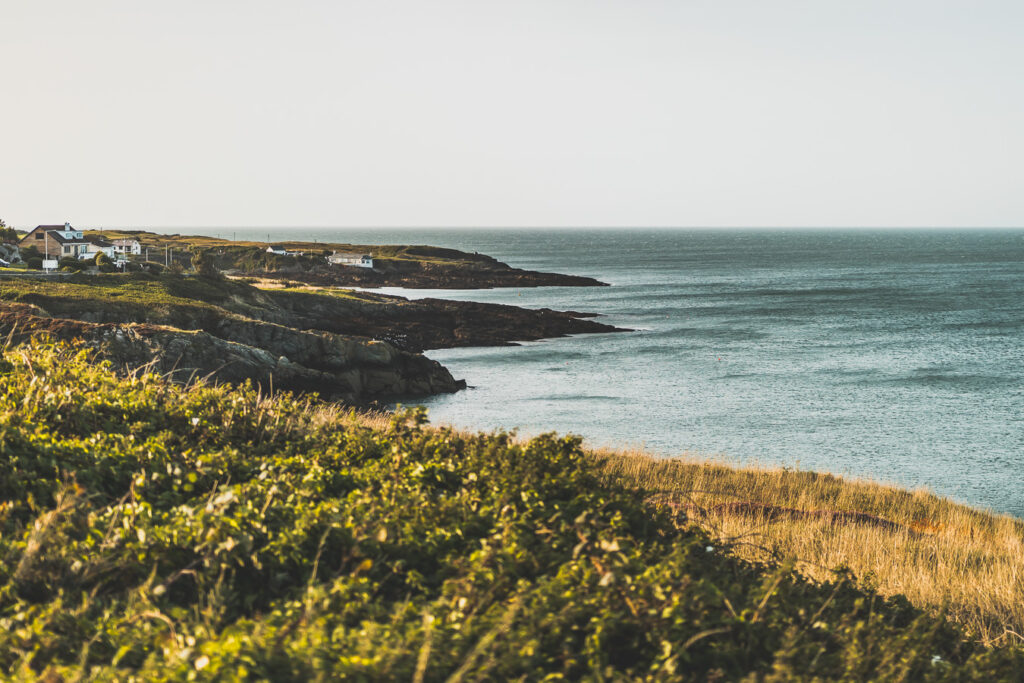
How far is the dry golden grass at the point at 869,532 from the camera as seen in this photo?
8.88m

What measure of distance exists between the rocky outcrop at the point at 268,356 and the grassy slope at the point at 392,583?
898 inches

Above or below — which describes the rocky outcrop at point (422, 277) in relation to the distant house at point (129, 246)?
below

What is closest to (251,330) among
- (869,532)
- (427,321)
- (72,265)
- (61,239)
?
(427,321)

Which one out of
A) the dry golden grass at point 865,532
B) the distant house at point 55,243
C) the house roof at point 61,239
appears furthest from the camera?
the house roof at point 61,239

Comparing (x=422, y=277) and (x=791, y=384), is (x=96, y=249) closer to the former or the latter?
(x=422, y=277)

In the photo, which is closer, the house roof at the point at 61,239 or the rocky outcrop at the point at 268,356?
the rocky outcrop at the point at 268,356

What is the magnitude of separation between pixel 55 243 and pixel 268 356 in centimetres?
7421

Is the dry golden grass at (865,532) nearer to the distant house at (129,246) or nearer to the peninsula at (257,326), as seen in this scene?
the peninsula at (257,326)

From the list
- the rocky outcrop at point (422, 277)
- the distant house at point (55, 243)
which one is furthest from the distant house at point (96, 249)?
the rocky outcrop at point (422, 277)

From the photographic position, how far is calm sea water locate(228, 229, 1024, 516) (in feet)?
99.6

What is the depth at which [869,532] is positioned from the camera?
1245 cm

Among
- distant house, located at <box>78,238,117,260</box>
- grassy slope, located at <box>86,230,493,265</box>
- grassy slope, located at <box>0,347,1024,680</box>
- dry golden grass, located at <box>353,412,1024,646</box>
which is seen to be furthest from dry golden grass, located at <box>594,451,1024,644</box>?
grassy slope, located at <box>86,230,493,265</box>

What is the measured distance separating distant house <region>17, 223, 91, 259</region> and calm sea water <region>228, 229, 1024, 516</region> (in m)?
47.3

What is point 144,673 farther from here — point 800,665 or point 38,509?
point 800,665
